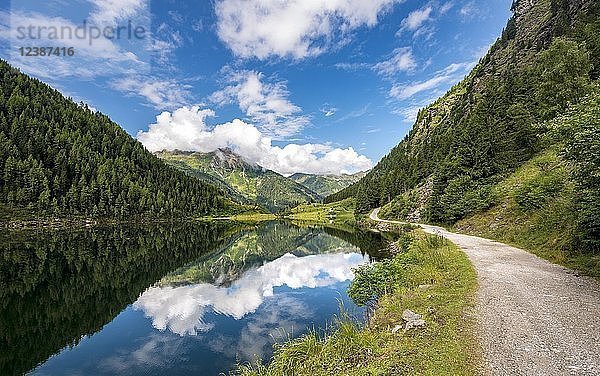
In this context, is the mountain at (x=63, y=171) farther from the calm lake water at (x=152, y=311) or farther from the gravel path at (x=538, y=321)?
the gravel path at (x=538, y=321)

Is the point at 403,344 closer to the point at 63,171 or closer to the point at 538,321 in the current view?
the point at 538,321

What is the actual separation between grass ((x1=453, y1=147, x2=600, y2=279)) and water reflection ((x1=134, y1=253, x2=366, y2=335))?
17599mm

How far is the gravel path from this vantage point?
27.1 ft

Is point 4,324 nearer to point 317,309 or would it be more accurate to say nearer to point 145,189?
point 317,309

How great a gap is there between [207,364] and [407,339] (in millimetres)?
10962

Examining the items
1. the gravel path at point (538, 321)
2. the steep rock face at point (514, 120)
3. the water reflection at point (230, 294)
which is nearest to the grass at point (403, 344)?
the gravel path at point (538, 321)

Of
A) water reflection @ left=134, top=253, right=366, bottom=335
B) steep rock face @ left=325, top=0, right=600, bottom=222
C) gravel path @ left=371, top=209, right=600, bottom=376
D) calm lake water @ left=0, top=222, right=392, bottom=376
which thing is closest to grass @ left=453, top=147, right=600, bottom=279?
gravel path @ left=371, top=209, right=600, bottom=376

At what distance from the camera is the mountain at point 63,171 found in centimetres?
12488

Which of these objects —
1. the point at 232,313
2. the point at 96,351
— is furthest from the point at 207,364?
the point at 232,313

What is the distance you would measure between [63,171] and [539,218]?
6820 inches

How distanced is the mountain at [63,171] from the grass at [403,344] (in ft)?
461

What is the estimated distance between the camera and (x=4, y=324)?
70.9 ft

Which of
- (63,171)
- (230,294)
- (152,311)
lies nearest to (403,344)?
(152,311)

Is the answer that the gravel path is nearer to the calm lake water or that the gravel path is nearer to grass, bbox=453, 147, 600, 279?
grass, bbox=453, 147, 600, 279
